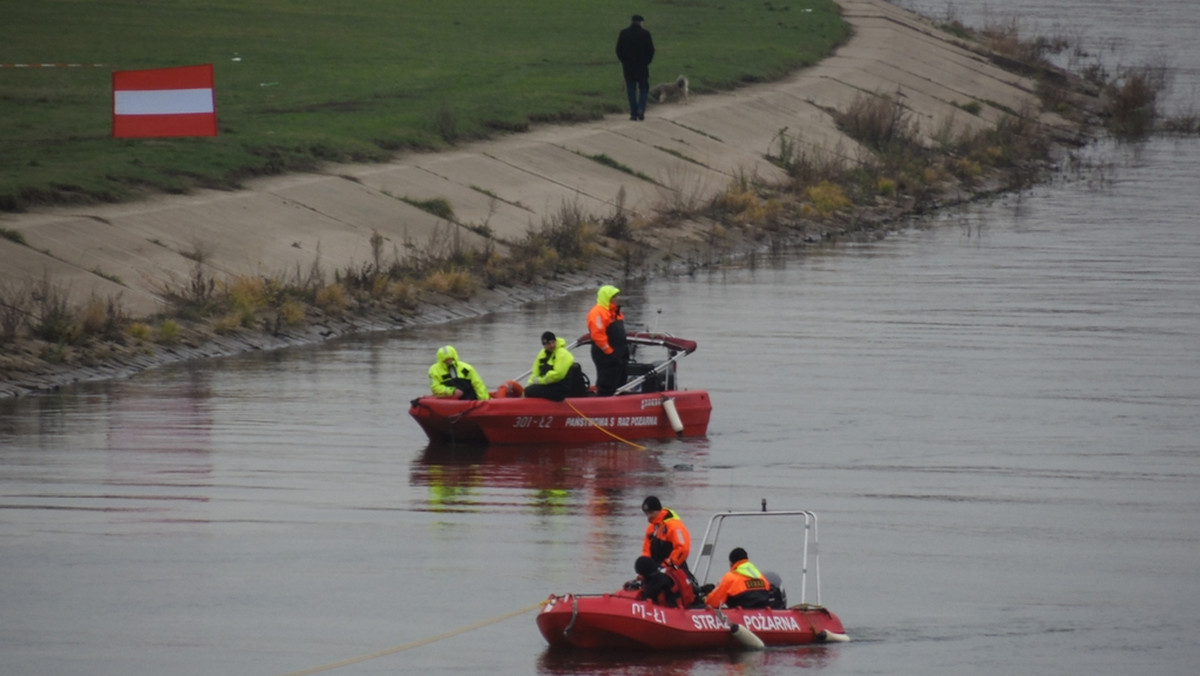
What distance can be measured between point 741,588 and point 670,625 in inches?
31.6

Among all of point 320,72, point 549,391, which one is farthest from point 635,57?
point 549,391

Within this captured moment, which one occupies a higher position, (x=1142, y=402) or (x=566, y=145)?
(x=566, y=145)

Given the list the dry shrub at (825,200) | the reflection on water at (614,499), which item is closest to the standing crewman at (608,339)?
the reflection on water at (614,499)

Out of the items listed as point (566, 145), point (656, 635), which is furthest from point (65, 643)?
point (566, 145)

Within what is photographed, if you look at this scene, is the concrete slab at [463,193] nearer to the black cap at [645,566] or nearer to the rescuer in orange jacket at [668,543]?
the rescuer in orange jacket at [668,543]

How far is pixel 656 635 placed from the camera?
15.7 m

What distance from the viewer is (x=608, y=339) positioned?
24406 mm

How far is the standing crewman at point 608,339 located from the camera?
24328mm

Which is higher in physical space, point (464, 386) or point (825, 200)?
point (825, 200)

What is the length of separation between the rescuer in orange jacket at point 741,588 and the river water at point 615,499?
0.47m

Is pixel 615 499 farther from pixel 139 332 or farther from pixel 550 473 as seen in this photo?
pixel 139 332

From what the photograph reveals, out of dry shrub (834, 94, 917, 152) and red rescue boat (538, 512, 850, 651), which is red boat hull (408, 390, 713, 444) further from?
dry shrub (834, 94, 917, 152)

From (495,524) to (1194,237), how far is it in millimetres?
30080

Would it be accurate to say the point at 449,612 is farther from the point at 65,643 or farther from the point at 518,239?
the point at 518,239
